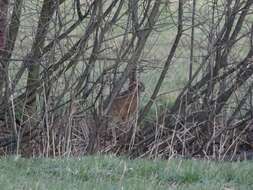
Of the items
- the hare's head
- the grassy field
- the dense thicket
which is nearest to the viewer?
the grassy field

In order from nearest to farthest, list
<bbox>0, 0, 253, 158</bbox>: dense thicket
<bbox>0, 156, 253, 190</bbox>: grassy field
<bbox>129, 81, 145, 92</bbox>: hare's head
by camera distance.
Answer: <bbox>0, 156, 253, 190</bbox>: grassy field < <bbox>0, 0, 253, 158</bbox>: dense thicket < <bbox>129, 81, 145, 92</bbox>: hare's head

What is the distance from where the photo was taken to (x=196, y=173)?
675 centimetres

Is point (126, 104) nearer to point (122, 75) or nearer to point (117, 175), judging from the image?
point (122, 75)

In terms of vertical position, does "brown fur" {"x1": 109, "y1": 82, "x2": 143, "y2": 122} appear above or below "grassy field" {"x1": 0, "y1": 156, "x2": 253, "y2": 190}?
above

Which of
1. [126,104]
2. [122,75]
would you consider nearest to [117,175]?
Answer: [122,75]

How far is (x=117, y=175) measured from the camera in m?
6.61

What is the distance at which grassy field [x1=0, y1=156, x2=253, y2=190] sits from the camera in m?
6.04

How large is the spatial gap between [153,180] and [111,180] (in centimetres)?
37

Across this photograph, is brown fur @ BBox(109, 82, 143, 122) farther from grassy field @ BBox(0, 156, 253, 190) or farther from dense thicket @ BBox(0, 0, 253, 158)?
grassy field @ BBox(0, 156, 253, 190)

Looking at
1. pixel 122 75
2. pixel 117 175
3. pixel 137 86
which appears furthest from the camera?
pixel 137 86

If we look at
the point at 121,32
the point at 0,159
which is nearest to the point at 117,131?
the point at 121,32

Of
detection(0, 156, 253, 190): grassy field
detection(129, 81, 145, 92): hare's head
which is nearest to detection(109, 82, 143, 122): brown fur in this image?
detection(129, 81, 145, 92): hare's head

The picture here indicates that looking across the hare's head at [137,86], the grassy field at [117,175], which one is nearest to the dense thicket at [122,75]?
the hare's head at [137,86]

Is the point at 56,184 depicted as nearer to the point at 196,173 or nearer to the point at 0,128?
the point at 196,173
